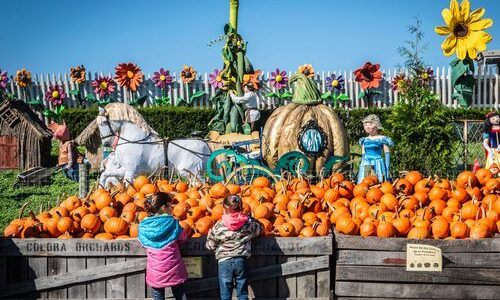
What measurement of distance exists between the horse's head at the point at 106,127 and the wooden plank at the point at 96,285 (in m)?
4.65

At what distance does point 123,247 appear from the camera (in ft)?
14.2

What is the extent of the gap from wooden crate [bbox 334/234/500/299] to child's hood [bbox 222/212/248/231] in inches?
30.1

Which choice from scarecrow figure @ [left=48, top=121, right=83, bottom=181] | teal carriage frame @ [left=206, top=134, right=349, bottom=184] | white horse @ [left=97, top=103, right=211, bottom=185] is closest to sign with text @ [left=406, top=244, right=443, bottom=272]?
teal carriage frame @ [left=206, top=134, right=349, bottom=184]

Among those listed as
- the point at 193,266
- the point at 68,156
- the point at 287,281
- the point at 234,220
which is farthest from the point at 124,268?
the point at 68,156

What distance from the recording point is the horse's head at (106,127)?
8.79 metres

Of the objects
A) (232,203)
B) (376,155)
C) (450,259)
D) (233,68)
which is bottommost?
(450,259)

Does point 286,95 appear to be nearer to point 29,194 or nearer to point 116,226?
point 29,194

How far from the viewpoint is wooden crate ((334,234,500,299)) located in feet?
14.0

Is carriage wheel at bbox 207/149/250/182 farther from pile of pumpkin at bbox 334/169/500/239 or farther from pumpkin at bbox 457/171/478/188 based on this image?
pumpkin at bbox 457/171/478/188

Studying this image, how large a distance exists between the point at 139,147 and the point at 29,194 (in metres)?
2.50

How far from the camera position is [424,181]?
17.9ft

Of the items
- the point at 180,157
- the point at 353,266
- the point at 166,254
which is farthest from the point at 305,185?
the point at 180,157

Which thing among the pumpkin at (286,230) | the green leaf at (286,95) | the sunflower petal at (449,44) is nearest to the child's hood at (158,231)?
the pumpkin at (286,230)

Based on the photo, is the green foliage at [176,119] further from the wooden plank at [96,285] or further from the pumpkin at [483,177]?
the wooden plank at [96,285]
